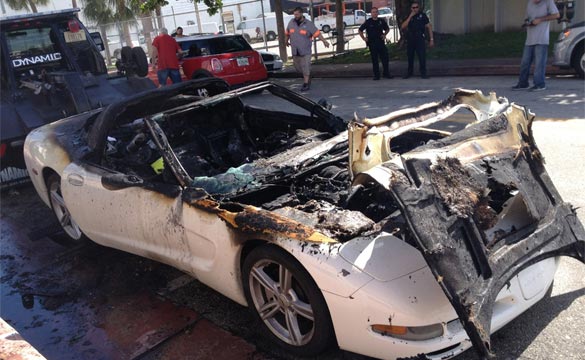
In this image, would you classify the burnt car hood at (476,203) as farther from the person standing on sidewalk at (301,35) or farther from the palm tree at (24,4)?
the palm tree at (24,4)

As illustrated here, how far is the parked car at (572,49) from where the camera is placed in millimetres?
10203

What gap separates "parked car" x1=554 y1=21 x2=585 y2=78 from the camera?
10.2m

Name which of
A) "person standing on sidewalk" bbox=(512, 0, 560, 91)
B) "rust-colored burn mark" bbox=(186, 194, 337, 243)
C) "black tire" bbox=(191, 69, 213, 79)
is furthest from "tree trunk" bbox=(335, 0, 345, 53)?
"rust-colored burn mark" bbox=(186, 194, 337, 243)

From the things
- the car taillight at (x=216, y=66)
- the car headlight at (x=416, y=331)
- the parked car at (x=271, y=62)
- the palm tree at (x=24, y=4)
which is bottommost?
the car headlight at (x=416, y=331)

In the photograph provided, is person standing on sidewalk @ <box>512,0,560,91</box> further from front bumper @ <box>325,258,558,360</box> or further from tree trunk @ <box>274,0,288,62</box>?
tree trunk @ <box>274,0,288,62</box>

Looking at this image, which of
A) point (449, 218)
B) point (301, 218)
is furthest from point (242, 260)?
point (449, 218)

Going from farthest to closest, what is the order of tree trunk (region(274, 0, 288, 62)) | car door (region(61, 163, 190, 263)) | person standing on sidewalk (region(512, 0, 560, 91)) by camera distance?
tree trunk (region(274, 0, 288, 62)) → person standing on sidewalk (region(512, 0, 560, 91)) → car door (region(61, 163, 190, 263))

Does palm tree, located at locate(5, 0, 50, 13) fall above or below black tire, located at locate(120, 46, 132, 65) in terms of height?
above

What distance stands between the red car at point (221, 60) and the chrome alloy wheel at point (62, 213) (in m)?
7.67

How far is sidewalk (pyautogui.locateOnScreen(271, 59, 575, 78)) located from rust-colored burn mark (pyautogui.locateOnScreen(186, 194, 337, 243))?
10107 millimetres

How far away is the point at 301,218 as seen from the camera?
320 centimetres

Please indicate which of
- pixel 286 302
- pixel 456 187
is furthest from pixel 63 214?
pixel 456 187

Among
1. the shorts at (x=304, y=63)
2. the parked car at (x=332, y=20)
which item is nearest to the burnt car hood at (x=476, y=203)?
the shorts at (x=304, y=63)

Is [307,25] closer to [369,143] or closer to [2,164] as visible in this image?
[2,164]
